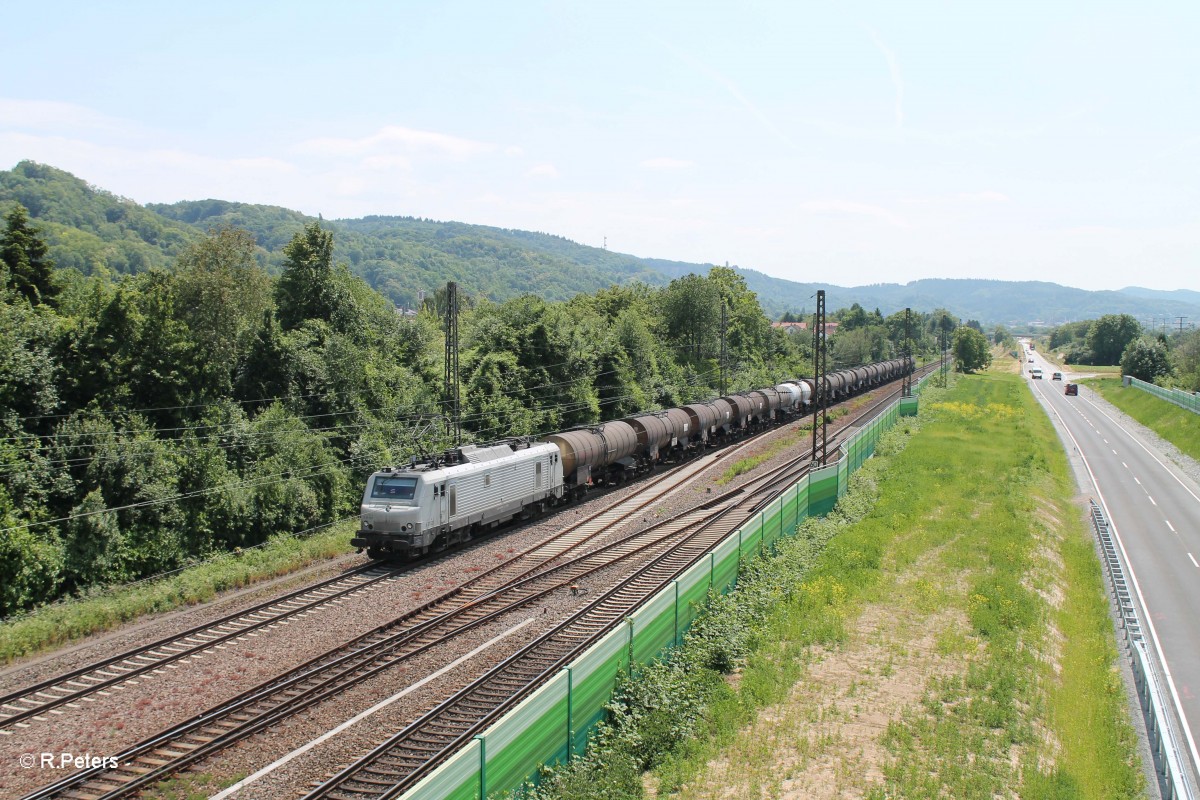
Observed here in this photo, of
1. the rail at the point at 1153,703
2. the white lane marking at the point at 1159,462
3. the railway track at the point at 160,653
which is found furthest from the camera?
the white lane marking at the point at 1159,462

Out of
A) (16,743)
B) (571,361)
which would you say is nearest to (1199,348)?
(571,361)

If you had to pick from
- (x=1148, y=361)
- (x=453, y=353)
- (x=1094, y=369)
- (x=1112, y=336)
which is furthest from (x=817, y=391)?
(x=1112, y=336)

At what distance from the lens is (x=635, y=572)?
23578 mm

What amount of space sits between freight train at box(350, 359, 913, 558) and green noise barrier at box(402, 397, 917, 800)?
32.1 ft

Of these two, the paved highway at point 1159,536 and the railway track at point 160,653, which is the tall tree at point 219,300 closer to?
the railway track at point 160,653

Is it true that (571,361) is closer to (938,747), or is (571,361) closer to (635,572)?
(635,572)

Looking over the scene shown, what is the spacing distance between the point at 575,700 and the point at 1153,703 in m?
12.1

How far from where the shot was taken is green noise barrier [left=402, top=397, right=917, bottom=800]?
31.5 ft

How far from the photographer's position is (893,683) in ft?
56.6

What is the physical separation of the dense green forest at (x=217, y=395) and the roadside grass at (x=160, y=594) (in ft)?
3.80

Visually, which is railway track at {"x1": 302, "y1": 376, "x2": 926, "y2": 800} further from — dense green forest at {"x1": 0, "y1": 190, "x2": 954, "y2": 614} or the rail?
the rail

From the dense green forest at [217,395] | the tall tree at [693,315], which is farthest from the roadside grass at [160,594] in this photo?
the tall tree at [693,315]

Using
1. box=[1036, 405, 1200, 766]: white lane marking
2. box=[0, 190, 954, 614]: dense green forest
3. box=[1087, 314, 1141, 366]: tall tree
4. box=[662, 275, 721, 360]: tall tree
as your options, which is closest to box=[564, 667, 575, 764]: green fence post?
box=[1036, 405, 1200, 766]: white lane marking

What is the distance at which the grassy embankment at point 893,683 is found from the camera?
13.0m
